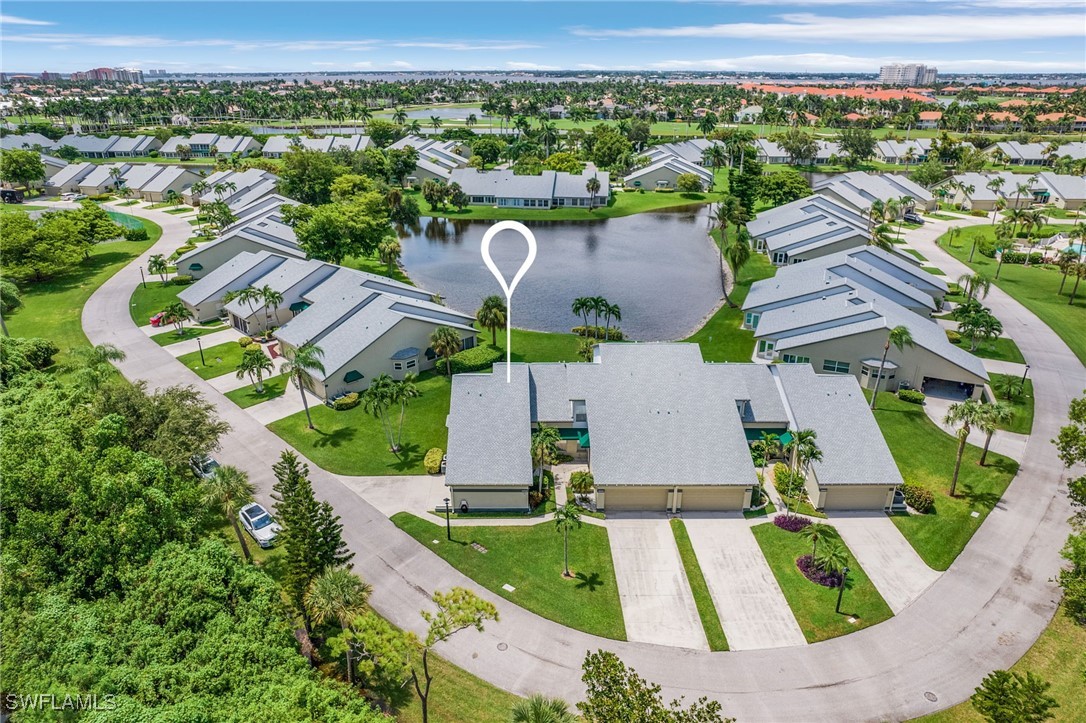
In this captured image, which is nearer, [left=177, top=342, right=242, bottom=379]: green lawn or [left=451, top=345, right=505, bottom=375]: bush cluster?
[left=451, top=345, right=505, bottom=375]: bush cluster

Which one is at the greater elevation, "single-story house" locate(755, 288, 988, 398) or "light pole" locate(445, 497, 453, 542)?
"single-story house" locate(755, 288, 988, 398)

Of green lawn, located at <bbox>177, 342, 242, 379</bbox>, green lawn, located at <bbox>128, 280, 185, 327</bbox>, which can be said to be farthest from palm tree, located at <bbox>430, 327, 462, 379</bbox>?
green lawn, located at <bbox>128, 280, 185, 327</bbox>

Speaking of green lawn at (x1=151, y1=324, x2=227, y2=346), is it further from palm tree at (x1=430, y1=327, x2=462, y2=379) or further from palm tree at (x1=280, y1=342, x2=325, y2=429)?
palm tree at (x1=430, y1=327, x2=462, y2=379)

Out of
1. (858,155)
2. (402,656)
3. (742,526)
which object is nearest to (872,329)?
(742,526)

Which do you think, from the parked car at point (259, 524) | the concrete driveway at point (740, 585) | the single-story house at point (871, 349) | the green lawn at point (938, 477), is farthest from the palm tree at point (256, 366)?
the green lawn at point (938, 477)

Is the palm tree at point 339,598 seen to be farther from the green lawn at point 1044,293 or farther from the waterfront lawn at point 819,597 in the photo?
the green lawn at point 1044,293
